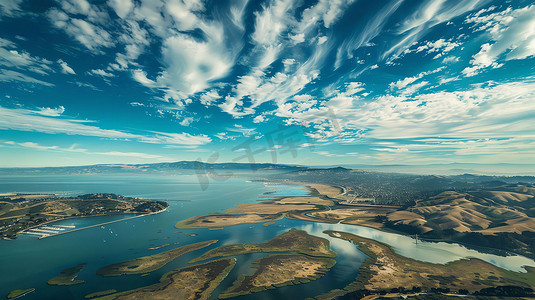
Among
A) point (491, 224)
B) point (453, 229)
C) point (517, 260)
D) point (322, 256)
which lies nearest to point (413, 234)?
point (453, 229)

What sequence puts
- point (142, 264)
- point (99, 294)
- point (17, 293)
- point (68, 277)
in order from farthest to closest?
point (142, 264), point (68, 277), point (17, 293), point (99, 294)

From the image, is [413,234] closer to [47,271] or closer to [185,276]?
[185,276]

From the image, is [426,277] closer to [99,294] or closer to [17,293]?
[99,294]

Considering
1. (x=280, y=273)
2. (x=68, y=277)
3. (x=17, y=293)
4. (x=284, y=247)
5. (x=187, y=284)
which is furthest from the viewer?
(x=284, y=247)

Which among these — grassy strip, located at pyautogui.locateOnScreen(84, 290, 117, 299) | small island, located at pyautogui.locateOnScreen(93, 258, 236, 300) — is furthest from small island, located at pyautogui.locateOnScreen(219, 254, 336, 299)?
grassy strip, located at pyautogui.locateOnScreen(84, 290, 117, 299)

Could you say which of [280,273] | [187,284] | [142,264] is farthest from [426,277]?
[142,264]

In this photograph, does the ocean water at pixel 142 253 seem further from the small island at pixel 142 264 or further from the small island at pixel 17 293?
the small island at pixel 142 264
